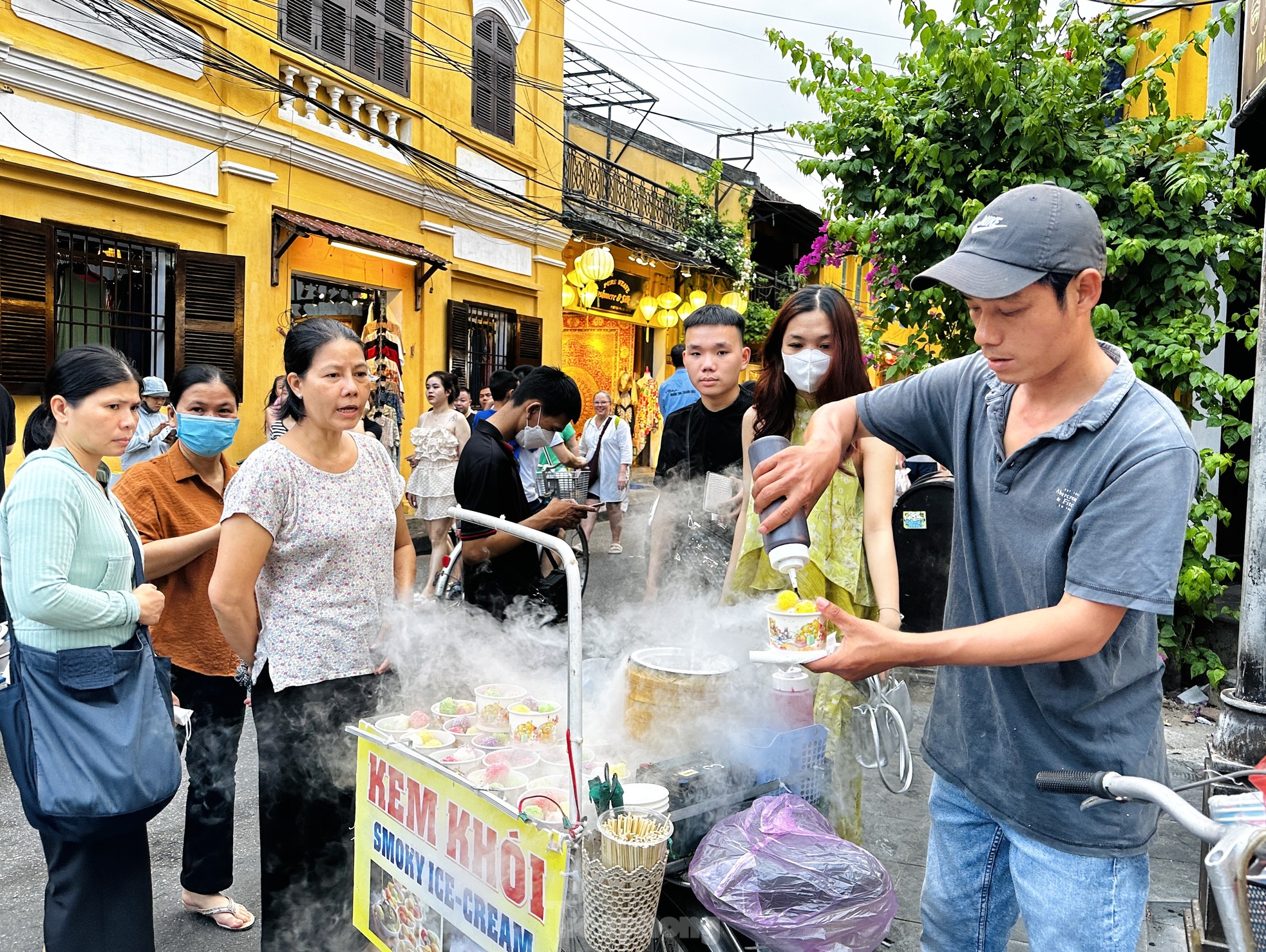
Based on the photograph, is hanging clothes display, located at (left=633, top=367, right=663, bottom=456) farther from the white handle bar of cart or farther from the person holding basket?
the white handle bar of cart

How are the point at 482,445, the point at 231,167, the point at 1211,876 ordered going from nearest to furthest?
1. the point at 1211,876
2. the point at 482,445
3. the point at 231,167

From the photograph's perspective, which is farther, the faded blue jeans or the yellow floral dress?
the yellow floral dress

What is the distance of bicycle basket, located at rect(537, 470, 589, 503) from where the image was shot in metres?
6.98

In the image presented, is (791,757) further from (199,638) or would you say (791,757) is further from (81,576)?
(199,638)

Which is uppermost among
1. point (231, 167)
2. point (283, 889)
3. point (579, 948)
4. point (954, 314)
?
point (231, 167)

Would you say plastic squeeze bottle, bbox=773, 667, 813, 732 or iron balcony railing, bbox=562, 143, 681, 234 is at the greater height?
iron balcony railing, bbox=562, 143, 681, 234

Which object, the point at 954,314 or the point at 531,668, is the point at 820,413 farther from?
the point at 954,314

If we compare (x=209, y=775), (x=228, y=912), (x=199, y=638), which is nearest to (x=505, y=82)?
(x=199, y=638)

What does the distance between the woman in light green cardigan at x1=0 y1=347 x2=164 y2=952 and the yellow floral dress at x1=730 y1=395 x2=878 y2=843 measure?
1873mm

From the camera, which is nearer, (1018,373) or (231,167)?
(1018,373)

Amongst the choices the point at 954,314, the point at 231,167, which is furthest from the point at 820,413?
the point at 231,167

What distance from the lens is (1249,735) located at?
3.17 metres

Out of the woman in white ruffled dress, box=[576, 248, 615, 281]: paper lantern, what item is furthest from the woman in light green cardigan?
box=[576, 248, 615, 281]: paper lantern

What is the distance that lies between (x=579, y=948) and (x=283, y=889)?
130 cm
